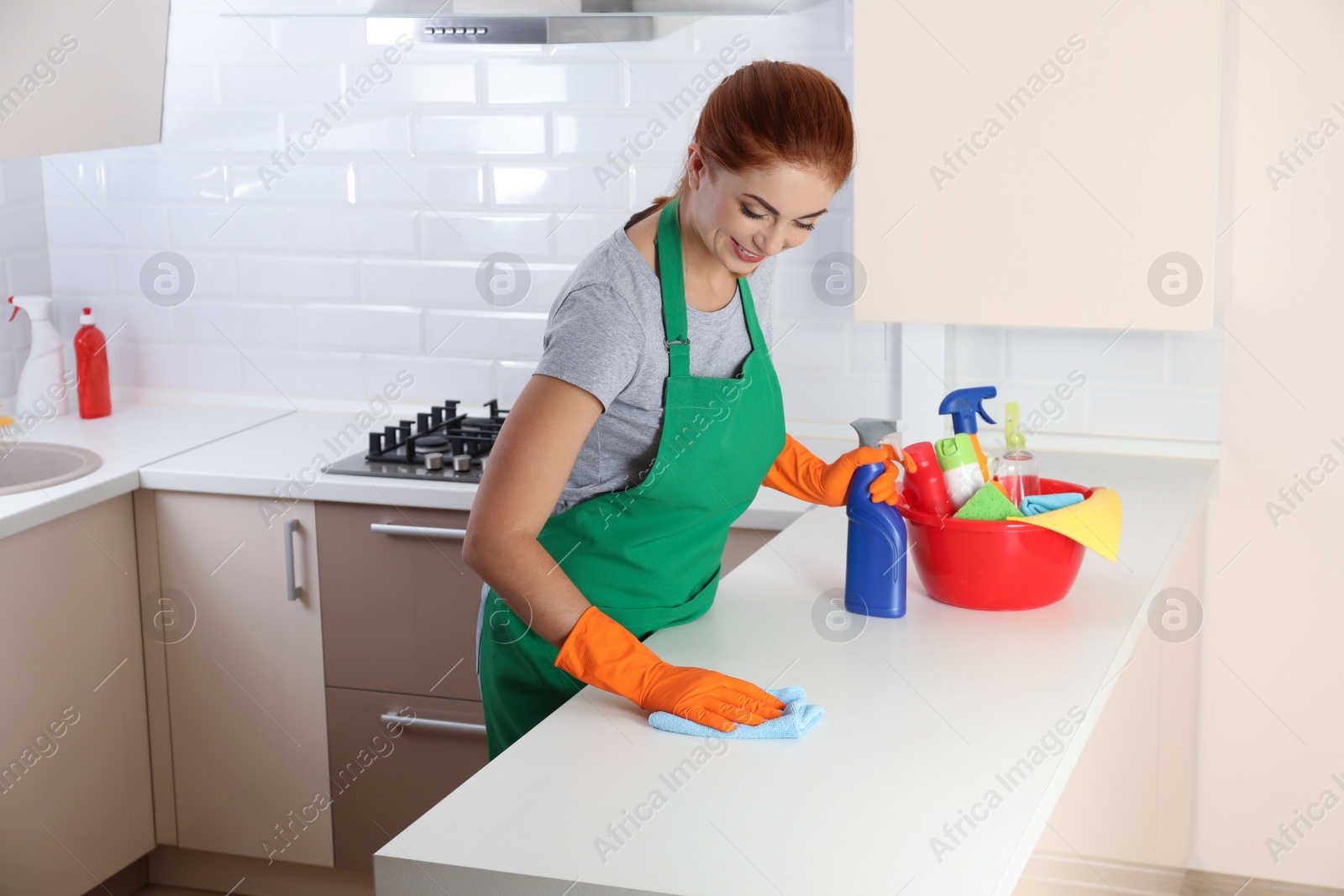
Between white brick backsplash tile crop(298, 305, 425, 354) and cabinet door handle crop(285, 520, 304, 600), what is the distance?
1.84 feet

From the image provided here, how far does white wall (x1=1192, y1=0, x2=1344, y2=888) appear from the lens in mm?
2266

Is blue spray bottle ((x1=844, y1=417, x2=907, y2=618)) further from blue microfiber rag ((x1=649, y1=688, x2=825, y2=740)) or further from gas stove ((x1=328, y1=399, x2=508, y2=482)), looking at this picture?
gas stove ((x1=328, y1=399, x2=508, y2=482))

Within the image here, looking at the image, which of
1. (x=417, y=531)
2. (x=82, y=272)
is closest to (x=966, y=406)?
(x=417, y=531)

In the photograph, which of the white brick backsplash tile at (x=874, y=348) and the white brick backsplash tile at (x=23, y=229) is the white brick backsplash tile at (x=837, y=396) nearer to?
the white brick backsplash tile at (x=874, y=348)

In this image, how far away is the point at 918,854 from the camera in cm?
107

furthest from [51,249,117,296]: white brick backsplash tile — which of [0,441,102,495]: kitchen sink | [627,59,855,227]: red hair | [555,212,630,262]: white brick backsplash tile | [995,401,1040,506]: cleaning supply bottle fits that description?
[995,401,1040,506]: cleaning supply bottle

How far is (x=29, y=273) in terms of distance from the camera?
2984mm

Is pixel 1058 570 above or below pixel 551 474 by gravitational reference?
below

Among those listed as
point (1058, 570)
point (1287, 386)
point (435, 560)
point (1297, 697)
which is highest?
point (1287, 386)

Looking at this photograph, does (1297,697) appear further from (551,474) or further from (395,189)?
(395,189)

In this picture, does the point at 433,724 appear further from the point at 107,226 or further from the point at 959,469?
the point at 107,226

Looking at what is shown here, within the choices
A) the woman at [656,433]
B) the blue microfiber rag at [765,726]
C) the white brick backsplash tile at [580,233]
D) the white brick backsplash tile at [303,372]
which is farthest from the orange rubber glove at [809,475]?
the white brick backsplash tile at [303,372]

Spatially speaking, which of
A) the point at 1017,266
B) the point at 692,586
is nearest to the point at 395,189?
the point at 1017,266

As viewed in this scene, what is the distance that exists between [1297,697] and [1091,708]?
52.5 inches
